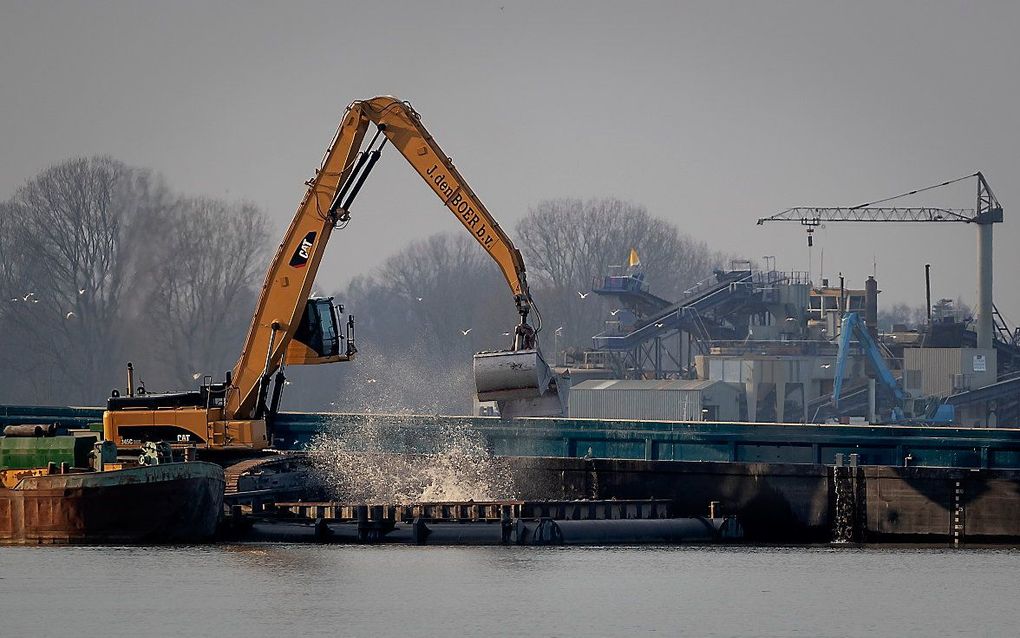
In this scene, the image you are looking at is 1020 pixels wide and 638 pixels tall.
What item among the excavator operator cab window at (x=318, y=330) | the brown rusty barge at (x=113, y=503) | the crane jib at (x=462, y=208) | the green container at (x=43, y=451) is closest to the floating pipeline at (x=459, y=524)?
the brown rusty barge at (x=113, y=503)

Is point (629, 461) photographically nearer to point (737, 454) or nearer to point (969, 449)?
point (737, 454)

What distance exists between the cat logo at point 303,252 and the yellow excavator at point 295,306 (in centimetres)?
3

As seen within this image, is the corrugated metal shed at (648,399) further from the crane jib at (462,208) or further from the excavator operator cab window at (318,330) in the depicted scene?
the crane jib at (462,208)

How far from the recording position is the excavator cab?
174 feet

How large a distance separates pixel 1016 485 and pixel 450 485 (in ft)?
48.4

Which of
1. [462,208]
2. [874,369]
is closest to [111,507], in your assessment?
[462,208]

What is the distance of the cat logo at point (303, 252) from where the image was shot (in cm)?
5262

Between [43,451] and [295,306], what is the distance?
24.1 feet

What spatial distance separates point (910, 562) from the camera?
4838cm

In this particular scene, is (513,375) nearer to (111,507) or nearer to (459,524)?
(459,524)

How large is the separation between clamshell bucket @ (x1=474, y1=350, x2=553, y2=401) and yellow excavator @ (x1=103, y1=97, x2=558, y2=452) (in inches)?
113

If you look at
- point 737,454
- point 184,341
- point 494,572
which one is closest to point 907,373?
point 184,341

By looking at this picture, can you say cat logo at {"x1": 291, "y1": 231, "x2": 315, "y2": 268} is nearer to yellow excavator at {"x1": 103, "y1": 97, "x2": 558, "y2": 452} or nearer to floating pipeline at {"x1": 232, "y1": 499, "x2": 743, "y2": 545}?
yellow excavator at {"x1": 103, "y1": 97, "x2": 558, "y2": 452}

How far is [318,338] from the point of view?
53.1 m
